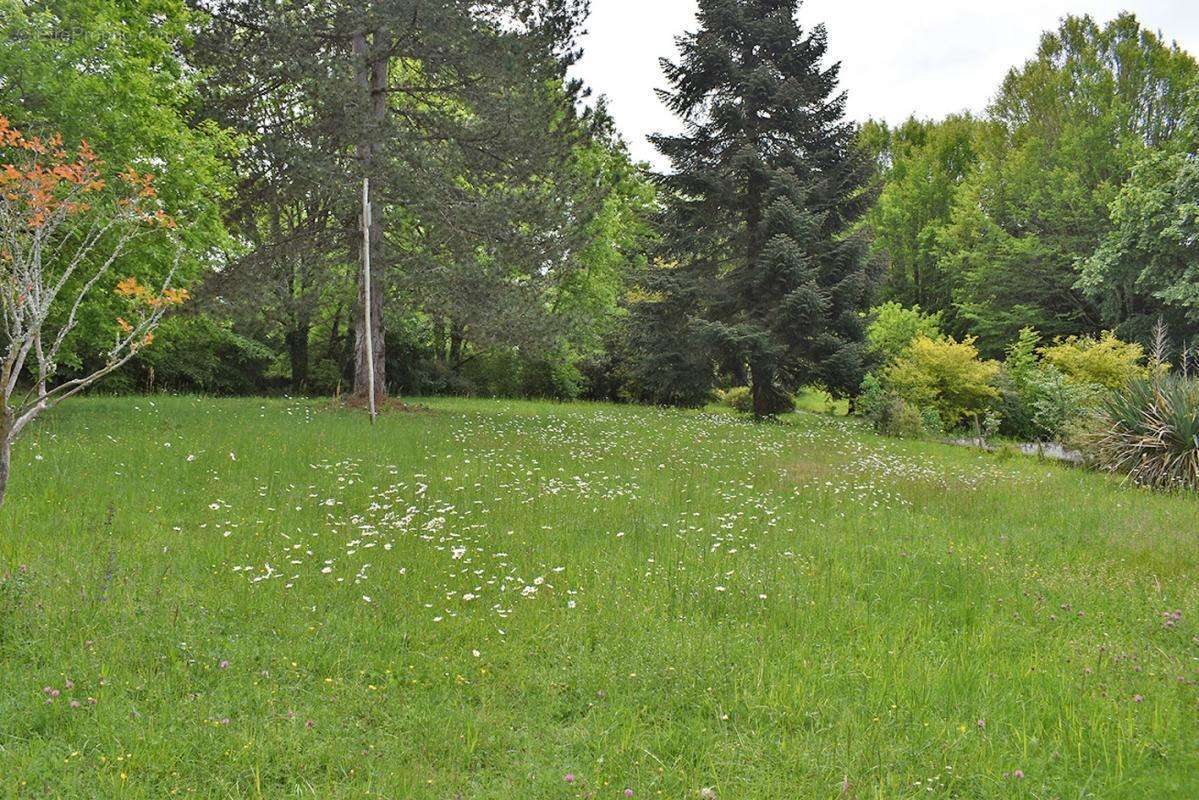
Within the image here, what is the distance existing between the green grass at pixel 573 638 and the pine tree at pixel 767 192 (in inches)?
446

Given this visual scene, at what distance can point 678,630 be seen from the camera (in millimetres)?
4387

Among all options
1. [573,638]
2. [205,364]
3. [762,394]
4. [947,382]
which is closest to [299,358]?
[205,364]

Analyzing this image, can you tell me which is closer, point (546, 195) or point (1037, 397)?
point (546, 195)

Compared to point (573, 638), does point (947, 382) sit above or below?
above

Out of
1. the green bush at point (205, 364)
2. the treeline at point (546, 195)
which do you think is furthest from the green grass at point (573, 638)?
the green bush at point (205, 364)

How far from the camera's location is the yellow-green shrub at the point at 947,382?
18516mm

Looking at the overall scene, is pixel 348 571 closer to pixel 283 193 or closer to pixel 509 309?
pixel 509 309

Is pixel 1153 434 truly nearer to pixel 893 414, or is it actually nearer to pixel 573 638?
pixel 893 414

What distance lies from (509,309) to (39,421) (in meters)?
8.75

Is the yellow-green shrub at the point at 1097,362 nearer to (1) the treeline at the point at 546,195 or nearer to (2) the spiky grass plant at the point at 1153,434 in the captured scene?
(1) the treeline at the point at 546,195

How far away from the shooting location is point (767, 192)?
63.6 feet

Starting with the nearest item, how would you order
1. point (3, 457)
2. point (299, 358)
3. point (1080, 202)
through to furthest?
point (3, 457) → point (299, 358) → point (1080, 202)

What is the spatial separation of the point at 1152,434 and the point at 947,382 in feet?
28.4

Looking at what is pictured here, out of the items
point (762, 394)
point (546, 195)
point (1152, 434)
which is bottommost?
point (1152, 434)
